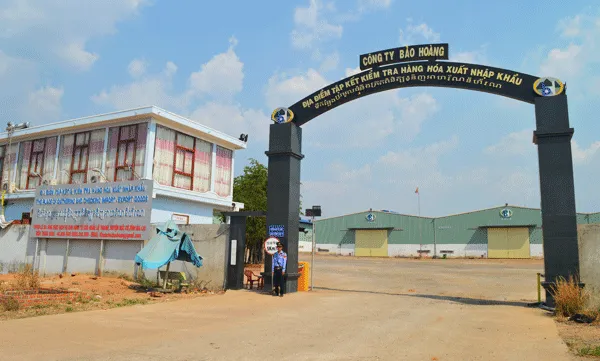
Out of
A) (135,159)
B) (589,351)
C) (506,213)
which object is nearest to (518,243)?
(506,213)

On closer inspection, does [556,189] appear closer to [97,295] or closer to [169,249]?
[169,249]

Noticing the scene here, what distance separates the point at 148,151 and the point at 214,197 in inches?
183

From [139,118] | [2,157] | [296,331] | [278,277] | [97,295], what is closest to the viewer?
[296,331]

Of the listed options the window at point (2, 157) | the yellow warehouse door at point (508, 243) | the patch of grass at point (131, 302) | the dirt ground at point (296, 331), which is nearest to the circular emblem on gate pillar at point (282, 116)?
the dirt ground at point (296, 331)

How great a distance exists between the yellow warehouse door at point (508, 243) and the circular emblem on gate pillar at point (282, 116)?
4038 centimetres

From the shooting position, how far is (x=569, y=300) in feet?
37.4

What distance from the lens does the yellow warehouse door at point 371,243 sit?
186ft

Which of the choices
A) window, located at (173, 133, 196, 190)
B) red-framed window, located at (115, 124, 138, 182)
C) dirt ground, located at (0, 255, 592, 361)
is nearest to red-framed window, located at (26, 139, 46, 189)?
red-framed window, located at (115, 124, 138, 182)

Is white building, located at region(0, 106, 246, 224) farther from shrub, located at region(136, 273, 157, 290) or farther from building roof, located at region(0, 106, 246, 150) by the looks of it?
shrub, located at region(136, 273, 157, 290)

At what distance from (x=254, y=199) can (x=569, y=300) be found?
23756 mm

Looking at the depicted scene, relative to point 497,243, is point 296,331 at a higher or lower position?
lower

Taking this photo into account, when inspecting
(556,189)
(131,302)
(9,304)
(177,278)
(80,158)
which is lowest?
(131,302)

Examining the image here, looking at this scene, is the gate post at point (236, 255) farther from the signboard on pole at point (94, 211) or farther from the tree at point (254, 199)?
the tree at point (254, 199)

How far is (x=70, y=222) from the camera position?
69.3ft
